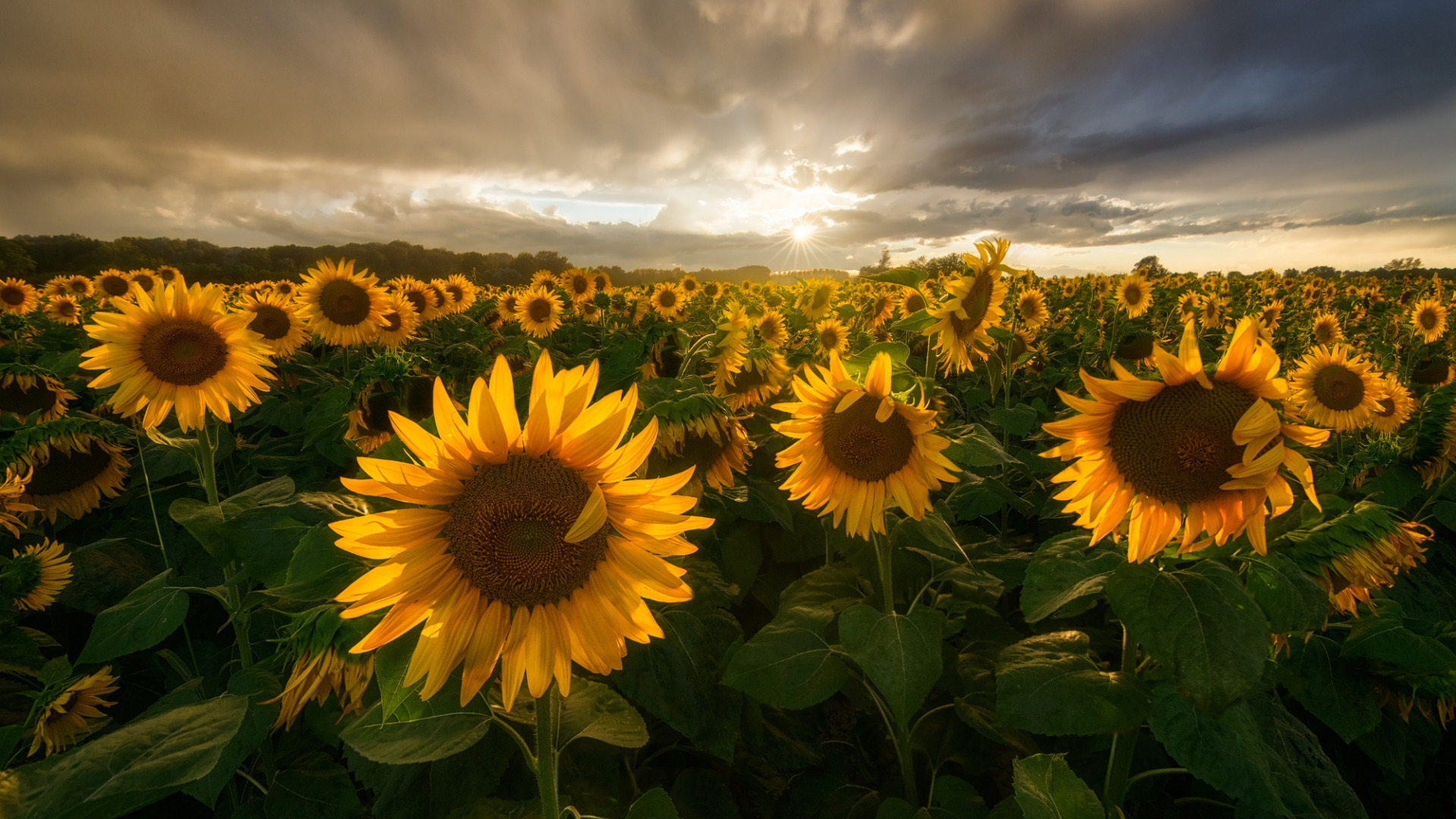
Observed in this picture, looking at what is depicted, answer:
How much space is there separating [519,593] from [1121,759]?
7.09 feet

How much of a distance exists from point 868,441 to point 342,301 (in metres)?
5.65

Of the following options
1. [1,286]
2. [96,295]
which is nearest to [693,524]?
[96,295]

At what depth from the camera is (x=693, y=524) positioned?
128 centimetres

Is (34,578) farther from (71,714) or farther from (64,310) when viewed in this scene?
(64,310)

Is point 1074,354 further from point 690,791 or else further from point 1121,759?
point 690,791

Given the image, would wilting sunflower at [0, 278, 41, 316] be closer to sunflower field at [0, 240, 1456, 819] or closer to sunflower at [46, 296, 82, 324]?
sunflower at [46, 296, 82, 324]

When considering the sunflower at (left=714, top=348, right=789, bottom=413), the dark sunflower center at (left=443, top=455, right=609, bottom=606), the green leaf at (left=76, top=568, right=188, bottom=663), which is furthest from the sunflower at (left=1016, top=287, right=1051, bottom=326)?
the green leaf at (left=76, top=568, right=188, bottom=663)

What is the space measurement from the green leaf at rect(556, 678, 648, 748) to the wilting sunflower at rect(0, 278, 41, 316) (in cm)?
1383

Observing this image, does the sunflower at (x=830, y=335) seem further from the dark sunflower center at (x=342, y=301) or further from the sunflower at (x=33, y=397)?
the sunflower at (x=33, y=397)

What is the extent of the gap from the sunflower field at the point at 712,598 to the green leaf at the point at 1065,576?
0.02 metres

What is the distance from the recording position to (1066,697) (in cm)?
182

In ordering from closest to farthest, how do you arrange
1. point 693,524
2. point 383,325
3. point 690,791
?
1. point 693,524
2. point 690,791
3. point 383,325

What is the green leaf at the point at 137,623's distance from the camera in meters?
1.91

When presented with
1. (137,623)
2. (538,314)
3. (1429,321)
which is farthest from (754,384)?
(1429,321)
